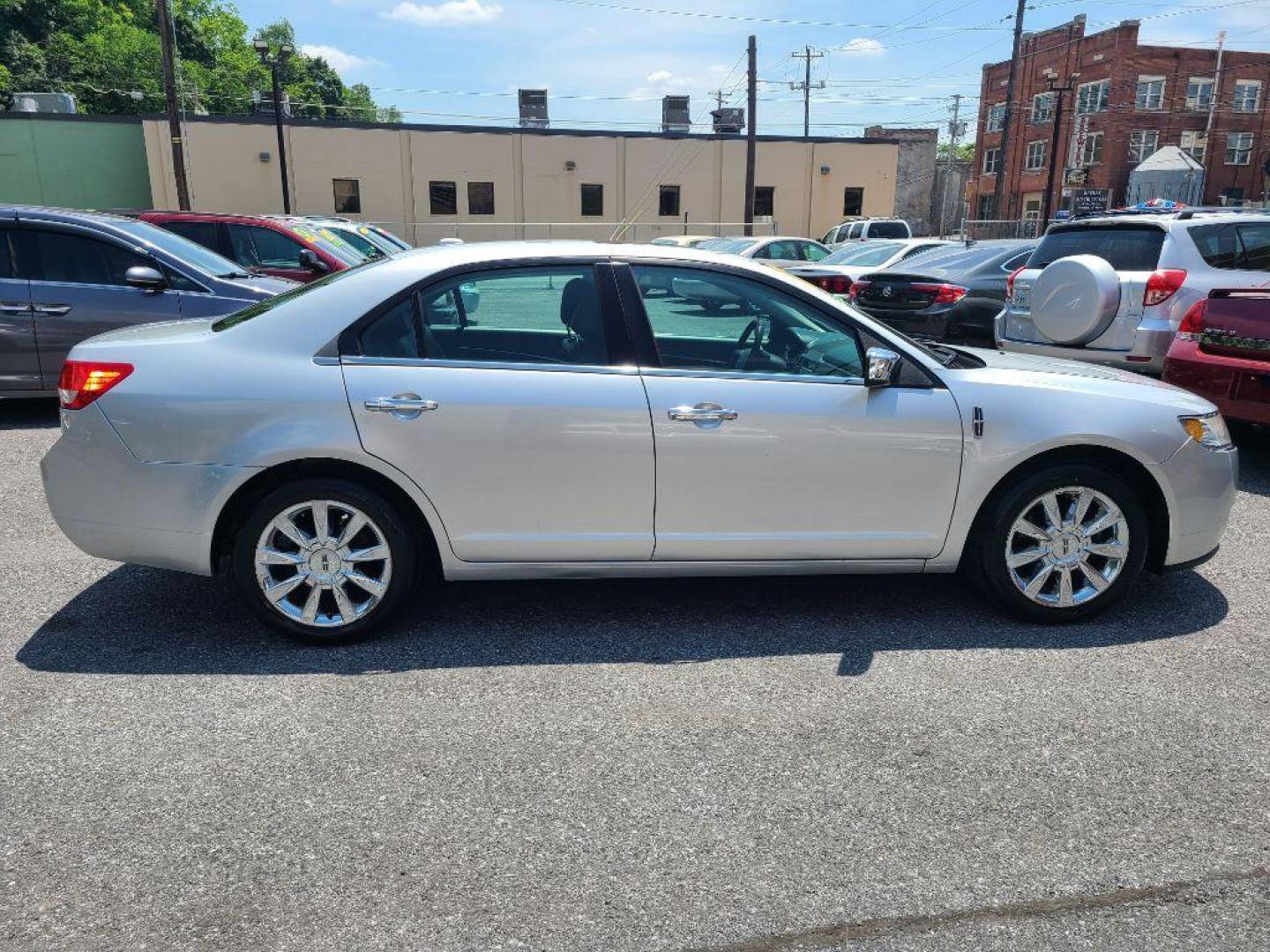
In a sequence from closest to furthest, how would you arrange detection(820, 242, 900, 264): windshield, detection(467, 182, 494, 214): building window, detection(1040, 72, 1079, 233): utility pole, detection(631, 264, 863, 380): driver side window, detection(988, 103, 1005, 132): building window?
detection(631, 264, 863, 380): driver side window
detection(820, 242, 900, 264): windshield
detection(1040, 72, 1079, 233): utility pole
detection(467, 182, 494, 214): building window
detection(988, 103, 1005, 132): building window

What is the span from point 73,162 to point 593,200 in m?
20.2

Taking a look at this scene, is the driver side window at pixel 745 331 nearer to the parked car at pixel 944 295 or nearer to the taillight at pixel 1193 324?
the taillight at pixel 1193 324

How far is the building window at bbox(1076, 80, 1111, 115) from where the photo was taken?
166ft

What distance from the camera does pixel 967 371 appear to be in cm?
405

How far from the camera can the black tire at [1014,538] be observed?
4012 mm

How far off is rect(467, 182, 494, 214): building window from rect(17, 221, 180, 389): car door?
34.4m

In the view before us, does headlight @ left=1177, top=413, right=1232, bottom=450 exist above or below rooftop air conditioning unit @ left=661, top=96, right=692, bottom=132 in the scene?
below

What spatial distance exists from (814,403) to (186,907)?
2712mm

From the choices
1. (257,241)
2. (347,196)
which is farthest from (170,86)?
(257,241)

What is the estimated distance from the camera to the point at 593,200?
138ft

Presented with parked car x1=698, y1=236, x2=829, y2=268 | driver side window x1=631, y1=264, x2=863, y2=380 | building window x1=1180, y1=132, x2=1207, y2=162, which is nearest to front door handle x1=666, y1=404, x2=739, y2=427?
driver side window x1=631, y1=264, x2=863, y2=380

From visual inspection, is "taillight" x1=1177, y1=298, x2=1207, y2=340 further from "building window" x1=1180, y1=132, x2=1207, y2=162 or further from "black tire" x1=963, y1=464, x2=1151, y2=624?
"building window" x1=1180, y1=132, x2=1207, y2=162

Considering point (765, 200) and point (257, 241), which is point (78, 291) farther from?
point (765, 200)

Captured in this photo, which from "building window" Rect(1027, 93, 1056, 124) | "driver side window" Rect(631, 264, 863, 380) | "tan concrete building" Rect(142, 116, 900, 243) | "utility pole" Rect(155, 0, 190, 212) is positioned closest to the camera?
"driver side window" Rect(631, 264, 863, 380)
